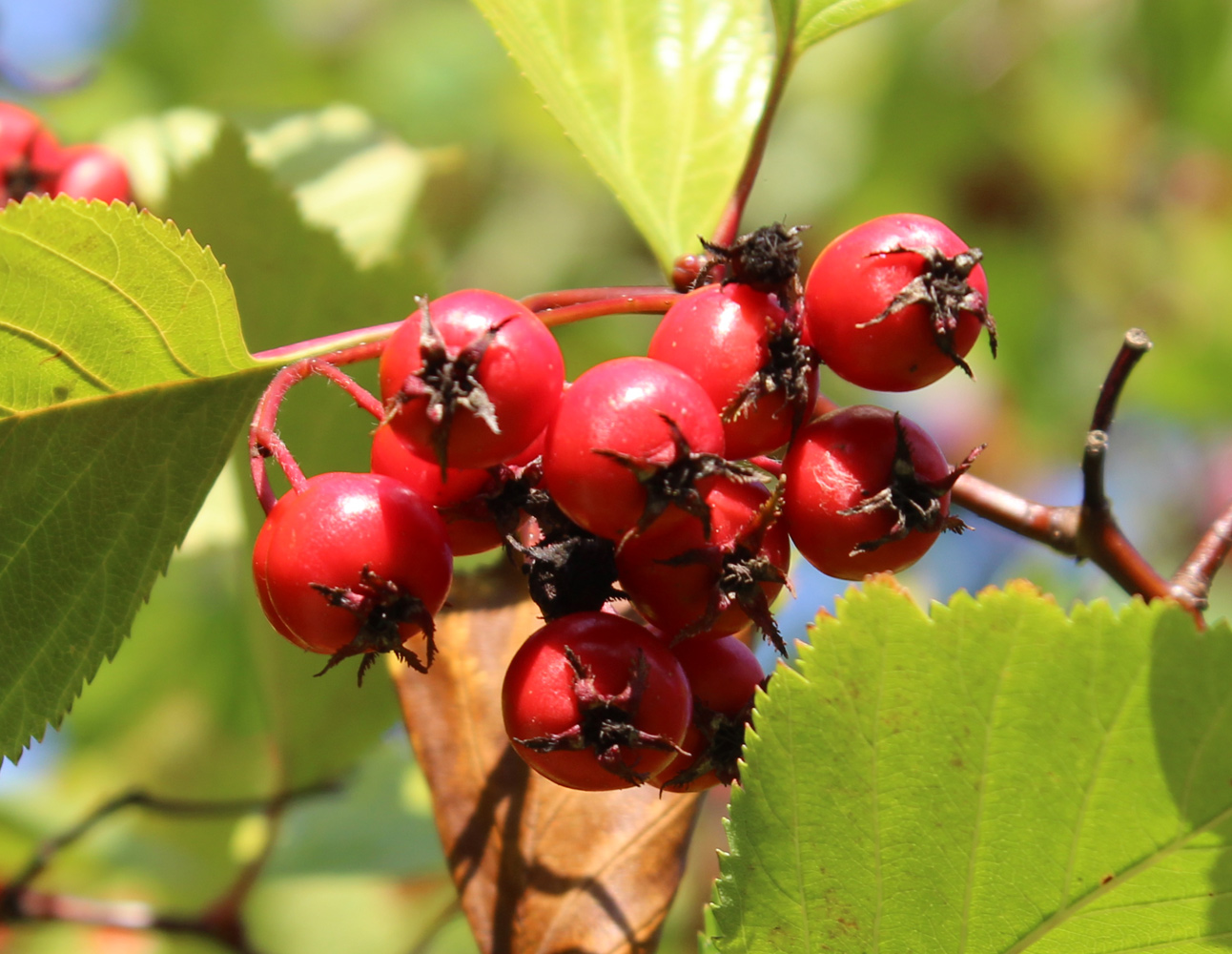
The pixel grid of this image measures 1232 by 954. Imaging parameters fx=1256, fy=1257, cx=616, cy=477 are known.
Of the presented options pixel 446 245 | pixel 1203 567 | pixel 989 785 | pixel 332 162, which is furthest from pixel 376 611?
pixel 446 245

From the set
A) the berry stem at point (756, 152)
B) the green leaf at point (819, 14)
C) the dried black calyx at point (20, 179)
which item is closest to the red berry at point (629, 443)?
the berry stem at point (756, 152)

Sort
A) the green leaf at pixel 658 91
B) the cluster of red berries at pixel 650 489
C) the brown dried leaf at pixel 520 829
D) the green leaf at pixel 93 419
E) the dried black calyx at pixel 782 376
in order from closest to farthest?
1. the cluster of red berries at pixel 650 489
2. the dried black calyx at pixel 782 376
3. the green leaf at pixel 93 419
4. the brown dried leaf at pixel 520 829
5. the green leaf at pixel 658 91

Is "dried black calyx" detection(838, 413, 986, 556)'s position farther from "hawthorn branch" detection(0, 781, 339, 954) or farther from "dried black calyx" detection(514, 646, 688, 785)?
"hawthorn branch" detection(0, 781, 339, 954)

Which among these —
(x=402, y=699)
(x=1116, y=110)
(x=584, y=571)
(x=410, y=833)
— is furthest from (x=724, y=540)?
(x=1116, y=110)

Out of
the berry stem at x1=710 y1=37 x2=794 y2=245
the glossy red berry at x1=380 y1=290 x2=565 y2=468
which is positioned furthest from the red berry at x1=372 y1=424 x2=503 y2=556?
the berry stem at x1=710 y1=37 x2=794 y2=245

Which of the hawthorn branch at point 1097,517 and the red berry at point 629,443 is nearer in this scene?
the red berry at point 629,443

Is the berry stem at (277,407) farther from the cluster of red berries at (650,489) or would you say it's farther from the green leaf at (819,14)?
the green leaf at (819,14)

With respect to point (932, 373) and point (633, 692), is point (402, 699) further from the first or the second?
point (932, 373)
